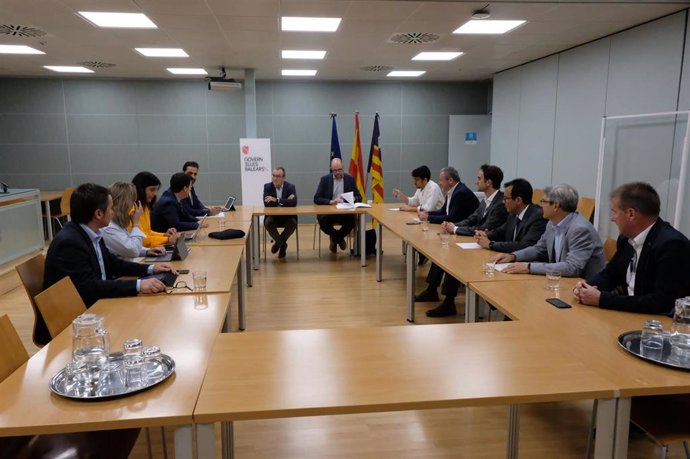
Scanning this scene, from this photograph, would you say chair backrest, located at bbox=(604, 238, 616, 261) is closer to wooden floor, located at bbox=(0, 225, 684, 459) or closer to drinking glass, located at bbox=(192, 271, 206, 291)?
wooden floor, located at bbox=(0, 225, 684, 459)

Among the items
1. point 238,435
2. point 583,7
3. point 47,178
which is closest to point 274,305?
point 238,435

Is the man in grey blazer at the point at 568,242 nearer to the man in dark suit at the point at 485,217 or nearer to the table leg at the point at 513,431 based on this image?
the table leg at the point at 513,431

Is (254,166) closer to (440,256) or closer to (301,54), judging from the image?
(301,54)

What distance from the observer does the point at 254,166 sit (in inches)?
349

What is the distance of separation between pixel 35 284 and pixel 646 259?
11.0 ft

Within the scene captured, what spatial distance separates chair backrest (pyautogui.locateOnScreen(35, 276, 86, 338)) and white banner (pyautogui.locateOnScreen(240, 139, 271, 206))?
20.5 ft

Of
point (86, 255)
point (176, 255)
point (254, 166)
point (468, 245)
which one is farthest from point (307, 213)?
point (86, 255)

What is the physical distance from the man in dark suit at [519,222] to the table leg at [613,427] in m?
2.35

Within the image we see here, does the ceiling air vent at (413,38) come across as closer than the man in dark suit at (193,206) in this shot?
Yes

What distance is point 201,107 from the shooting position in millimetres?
9719

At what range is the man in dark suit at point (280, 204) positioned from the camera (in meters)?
7.15

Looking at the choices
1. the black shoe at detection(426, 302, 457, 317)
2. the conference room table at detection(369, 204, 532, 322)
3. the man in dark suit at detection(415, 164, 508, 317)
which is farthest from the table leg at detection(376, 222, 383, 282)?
the black shoe at detection(426, 302, 457, 317)

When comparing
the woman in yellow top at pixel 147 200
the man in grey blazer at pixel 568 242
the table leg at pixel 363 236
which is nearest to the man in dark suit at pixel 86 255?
the woman in yellow top at pixel 147 200

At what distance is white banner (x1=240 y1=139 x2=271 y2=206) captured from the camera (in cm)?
879
